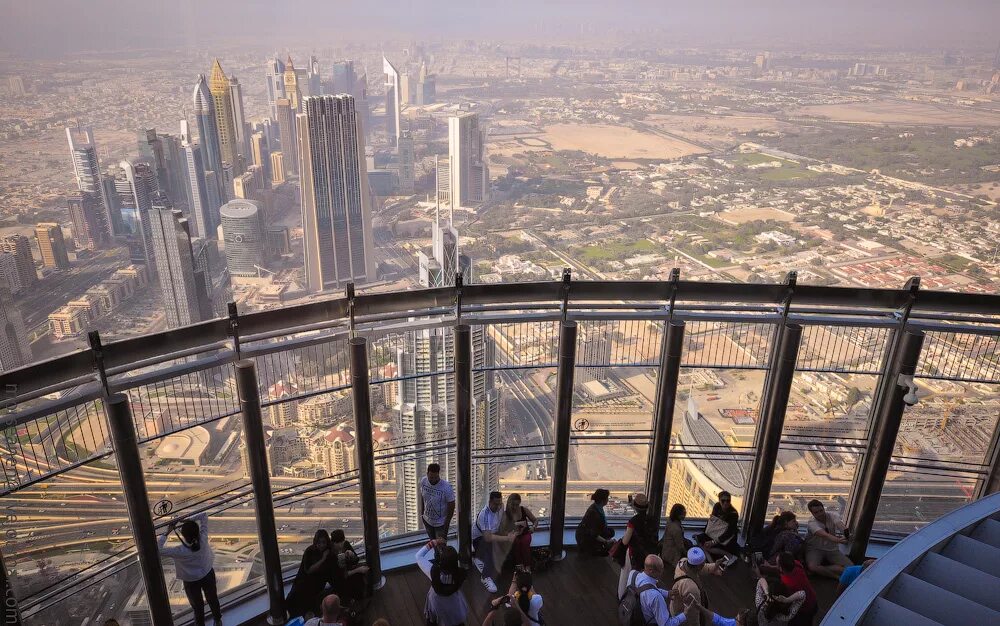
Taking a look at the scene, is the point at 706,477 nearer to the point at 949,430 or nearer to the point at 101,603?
the point at 949,430

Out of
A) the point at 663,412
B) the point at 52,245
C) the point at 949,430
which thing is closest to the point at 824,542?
the point at 949,430

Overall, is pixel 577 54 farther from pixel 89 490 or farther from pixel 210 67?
pixel 89 490

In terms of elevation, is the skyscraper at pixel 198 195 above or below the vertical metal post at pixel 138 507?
below

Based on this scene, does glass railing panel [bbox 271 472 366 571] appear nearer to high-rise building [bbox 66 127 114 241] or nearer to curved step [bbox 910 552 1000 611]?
curved step [bbox 910 552 1000 611]

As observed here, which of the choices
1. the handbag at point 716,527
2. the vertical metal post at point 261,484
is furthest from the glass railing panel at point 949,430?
the vertical metal post at point 261,484

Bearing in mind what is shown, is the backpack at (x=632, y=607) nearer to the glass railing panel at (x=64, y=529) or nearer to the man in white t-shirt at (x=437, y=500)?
the man in white t-shirt at (x=437, y=500)

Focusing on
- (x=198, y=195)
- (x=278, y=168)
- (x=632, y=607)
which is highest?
(x=632, y=607)

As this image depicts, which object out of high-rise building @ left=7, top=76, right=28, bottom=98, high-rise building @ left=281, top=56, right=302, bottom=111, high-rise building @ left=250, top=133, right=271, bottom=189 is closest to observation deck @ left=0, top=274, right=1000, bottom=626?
high-rise building @ left=7, top=76, right=28, bottom=98

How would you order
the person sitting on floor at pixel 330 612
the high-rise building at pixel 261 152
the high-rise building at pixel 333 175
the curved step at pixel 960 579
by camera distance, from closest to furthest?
1. the curved step at pixel 960 579
2. the person sitting on floor at pixel 330 612
3. the high-rise building at pixel 333 175
4. the high-rise building at pixel 261 152
